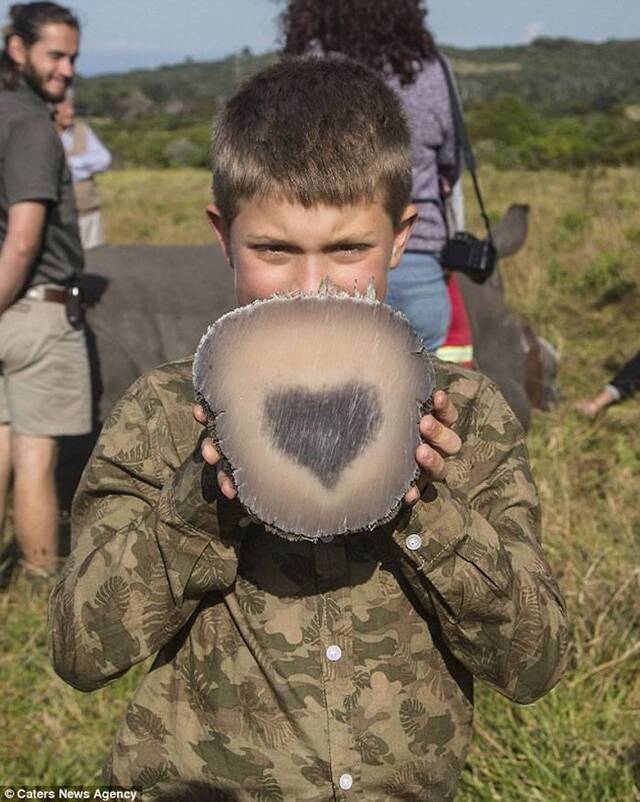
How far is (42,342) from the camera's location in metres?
3.61

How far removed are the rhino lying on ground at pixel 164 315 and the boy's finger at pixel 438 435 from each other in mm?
3163

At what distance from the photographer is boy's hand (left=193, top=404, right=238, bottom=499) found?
1.25 meters

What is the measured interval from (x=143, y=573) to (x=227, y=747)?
0.36 meters

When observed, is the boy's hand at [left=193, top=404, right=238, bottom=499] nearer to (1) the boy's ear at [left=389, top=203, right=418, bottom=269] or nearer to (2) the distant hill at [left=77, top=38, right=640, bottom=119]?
(1) the boy's ear at [left=389, top=203, right=418, bottom=269]

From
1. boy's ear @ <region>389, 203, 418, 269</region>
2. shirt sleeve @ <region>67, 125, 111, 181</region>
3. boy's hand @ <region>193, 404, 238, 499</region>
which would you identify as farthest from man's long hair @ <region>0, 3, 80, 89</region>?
boy's hand @ <region>193, 404, 238, 499</region>

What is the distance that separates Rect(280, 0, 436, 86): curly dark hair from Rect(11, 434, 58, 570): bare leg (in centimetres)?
172

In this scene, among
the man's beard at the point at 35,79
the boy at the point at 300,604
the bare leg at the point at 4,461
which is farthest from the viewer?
the man's beard at the point at 35,79

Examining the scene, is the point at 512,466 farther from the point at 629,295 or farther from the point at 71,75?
the point at 629,295

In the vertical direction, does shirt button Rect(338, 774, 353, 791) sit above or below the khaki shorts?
above

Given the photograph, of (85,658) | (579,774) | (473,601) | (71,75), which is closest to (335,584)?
(473,601)

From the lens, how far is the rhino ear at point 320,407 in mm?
1231

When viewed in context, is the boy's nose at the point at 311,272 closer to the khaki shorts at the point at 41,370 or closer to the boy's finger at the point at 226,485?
the boy's finger at the point at 226,485

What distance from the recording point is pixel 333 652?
5.08 feet

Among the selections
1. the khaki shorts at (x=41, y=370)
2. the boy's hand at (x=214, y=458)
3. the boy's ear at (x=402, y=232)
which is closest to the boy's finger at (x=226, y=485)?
the boy's hand at (x=214, y=458)
